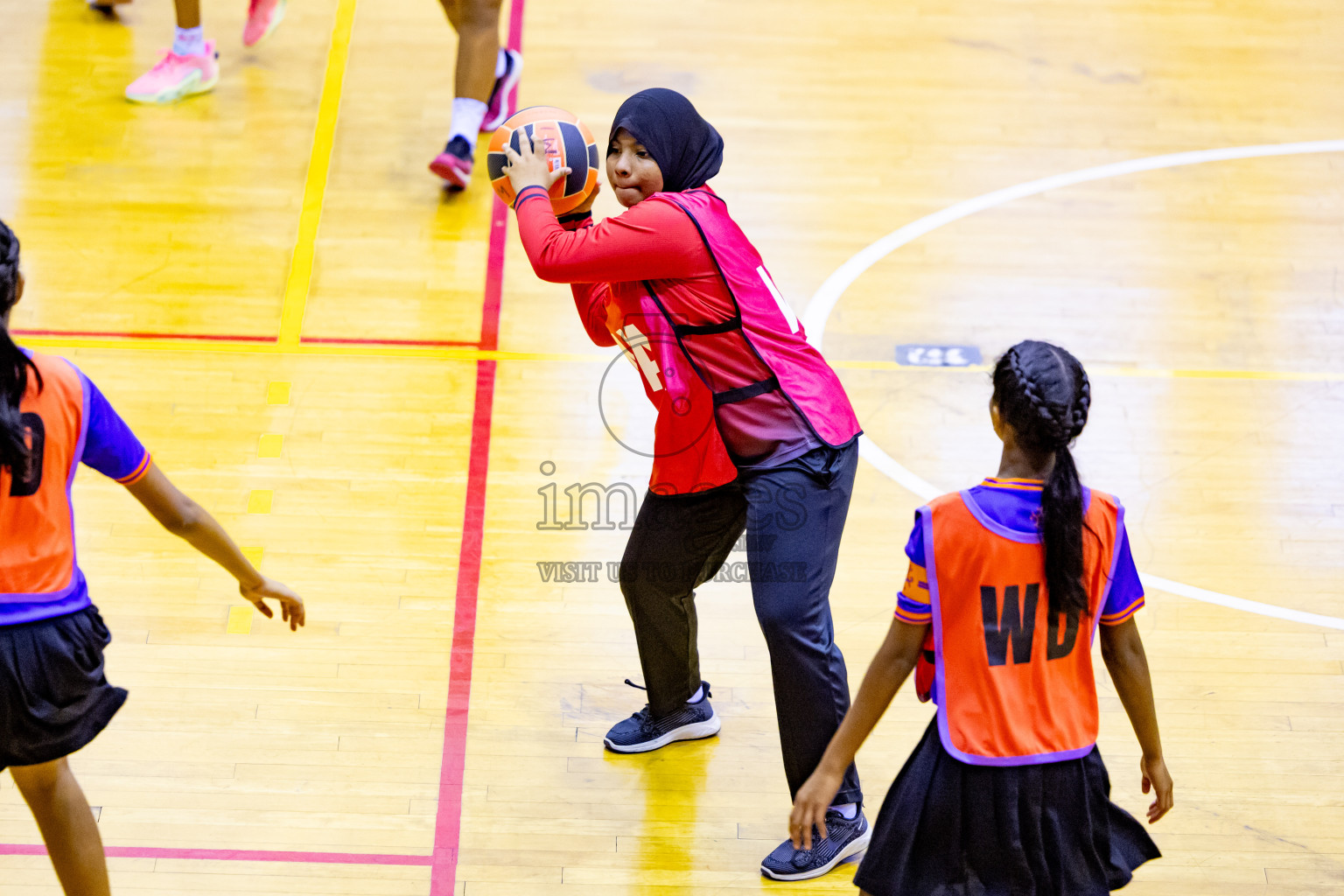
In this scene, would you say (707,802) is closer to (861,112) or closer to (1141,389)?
(1141,389)

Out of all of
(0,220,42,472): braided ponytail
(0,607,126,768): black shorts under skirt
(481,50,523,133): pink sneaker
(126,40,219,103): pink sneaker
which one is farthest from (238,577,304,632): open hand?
(126,40,219,103): pink sneaker

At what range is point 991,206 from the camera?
5848 mm

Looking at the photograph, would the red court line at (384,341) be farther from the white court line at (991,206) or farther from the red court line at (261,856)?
the red court line at (261,856)

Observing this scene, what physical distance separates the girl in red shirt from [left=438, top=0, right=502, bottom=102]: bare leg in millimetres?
2741

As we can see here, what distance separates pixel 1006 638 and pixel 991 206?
384cm

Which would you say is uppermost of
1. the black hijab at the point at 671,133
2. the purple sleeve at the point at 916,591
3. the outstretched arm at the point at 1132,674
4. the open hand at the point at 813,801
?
the black hijab at the point at 671,133

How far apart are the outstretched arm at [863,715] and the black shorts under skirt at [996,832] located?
12 cm

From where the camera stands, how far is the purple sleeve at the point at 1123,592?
2396 millimetres

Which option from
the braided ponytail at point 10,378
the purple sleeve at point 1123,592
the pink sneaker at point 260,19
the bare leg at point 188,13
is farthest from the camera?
the pink sneaker at point 260,19

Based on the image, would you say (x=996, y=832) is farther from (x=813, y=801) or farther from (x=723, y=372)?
(x=723, y=372)

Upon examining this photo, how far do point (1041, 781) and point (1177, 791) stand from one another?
1425 millimetres

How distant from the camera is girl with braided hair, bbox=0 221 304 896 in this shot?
91.5 inches

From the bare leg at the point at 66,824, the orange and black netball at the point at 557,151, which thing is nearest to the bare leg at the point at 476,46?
the orange and black netball at the point at 557,151

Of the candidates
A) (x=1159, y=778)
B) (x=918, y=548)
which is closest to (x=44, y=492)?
(x=918, y=548)
